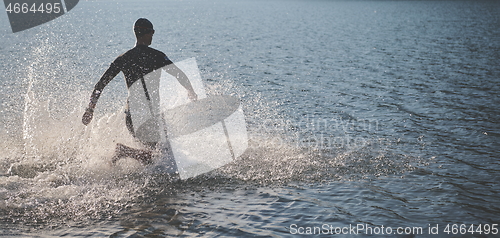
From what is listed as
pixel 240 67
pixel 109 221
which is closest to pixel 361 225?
pixel 109 221

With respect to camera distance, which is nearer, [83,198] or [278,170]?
[83,198]

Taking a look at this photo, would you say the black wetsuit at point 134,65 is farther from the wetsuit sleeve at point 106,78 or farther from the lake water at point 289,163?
the lake water at point 289,163

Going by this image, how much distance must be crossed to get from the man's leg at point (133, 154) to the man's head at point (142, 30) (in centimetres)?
191

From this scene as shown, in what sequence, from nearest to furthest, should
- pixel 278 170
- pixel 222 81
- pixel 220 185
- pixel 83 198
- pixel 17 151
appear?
pixel 83 198, pixel 220 185, pixel 278 170, pixel 17 151, pixel 222 81

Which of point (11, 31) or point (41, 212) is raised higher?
point (11, 31)

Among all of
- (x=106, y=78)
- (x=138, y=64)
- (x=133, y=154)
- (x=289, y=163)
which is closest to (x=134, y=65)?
(x=138, y=64)

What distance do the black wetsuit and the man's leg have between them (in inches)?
40.4

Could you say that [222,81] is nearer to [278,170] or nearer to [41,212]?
[278,170]

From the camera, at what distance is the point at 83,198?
6785mm

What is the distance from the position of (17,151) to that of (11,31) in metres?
30.9

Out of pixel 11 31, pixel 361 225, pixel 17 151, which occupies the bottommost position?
pixel 361 225

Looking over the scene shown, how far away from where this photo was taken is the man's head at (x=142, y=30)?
7.16 meters

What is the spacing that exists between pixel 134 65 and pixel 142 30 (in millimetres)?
599

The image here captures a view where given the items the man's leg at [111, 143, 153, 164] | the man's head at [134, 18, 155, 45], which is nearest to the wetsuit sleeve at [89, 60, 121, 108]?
the man's head at [134, 18, 155, 45]
